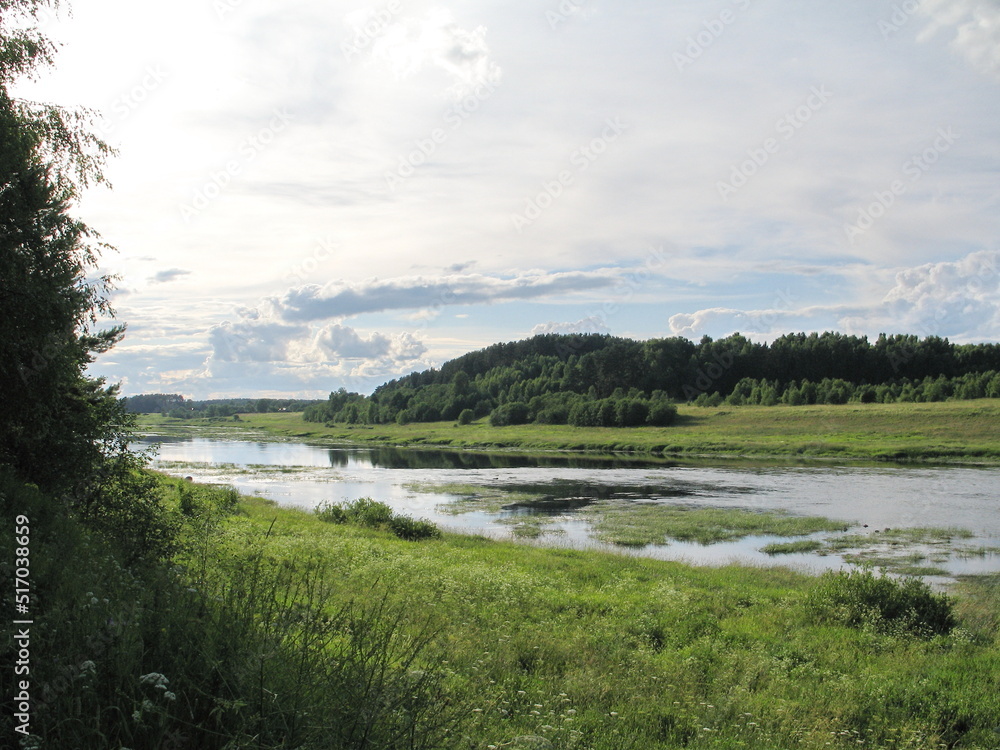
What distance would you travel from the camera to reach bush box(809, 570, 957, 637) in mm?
12211

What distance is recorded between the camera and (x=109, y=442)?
1353 cm

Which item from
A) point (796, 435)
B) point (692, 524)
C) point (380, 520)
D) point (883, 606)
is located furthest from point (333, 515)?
point (796, 435)

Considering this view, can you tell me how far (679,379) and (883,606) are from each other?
121118 millimetres

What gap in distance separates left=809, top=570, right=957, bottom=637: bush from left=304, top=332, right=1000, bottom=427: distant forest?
269 ft

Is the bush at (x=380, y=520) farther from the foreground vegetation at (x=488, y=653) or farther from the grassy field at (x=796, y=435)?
the grassy field at (x=796, y=435)

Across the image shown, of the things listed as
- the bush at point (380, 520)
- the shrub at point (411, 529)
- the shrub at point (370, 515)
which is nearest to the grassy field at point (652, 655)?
the shrub at point (411, 529)

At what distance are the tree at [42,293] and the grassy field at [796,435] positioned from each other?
60.1m

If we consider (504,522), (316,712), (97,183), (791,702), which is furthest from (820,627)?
(504,522)

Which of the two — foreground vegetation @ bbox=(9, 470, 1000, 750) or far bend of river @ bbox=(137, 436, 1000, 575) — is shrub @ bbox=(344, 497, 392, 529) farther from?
foreground vegetation @ bbox=(9, 470, 1000, 750)

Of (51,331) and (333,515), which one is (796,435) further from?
(51,331)

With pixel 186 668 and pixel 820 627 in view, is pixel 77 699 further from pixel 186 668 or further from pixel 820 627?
pixel 820 627

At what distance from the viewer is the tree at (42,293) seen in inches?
425

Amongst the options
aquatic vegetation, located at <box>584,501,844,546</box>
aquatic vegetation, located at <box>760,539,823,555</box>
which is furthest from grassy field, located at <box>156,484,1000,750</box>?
aquatic vegetation, located at <box>584,501,844,546</box>

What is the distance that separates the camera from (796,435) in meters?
73.4
